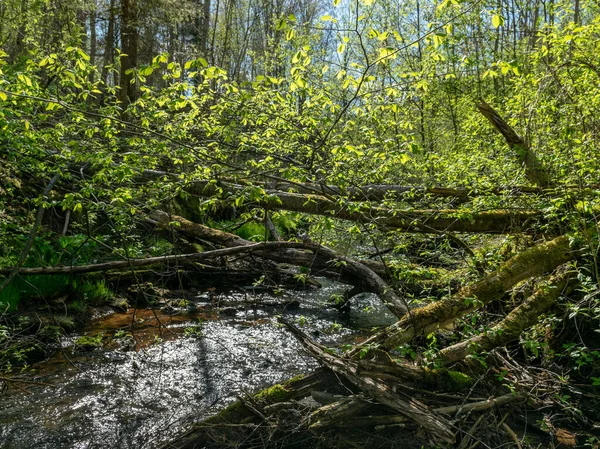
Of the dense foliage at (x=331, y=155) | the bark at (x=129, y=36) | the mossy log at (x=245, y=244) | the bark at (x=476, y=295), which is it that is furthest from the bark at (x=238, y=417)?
the bark at (x=129, y=36)

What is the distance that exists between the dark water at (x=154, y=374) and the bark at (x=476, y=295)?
28.9 inches

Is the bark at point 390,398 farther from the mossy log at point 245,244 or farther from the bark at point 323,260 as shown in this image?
the mossy log at point 245,244

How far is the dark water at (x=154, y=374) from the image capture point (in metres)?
4.59

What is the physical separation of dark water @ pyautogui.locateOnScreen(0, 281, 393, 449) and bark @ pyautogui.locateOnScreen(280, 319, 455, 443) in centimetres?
68

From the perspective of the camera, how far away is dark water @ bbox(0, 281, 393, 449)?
4594 mm

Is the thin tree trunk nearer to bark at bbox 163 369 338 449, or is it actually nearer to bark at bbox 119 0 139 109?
bark at bbox 119 0 139 109

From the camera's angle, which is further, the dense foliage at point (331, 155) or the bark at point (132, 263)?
the bark at point (132, 263)

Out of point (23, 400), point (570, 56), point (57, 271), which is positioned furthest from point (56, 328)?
point (570, 56)

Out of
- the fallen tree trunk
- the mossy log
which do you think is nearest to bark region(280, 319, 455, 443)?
the fallen tree trunk

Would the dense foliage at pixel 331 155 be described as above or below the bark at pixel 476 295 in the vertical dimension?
above

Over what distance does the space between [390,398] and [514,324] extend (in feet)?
6.43

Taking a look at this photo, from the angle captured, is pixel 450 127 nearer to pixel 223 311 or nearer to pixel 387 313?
pixel 387 313

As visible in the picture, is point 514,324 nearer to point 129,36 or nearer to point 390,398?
point 390,398

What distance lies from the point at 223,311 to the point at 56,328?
10.2 feet
